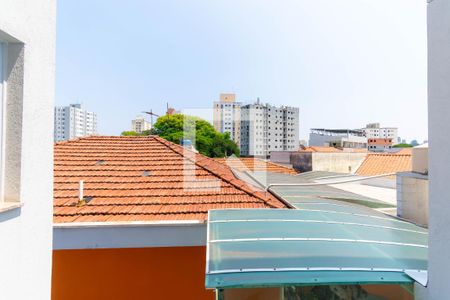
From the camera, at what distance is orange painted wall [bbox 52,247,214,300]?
471 cm

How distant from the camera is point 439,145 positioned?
2283 mm

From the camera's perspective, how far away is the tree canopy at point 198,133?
143 feet

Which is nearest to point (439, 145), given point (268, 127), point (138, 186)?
point (138, 186)

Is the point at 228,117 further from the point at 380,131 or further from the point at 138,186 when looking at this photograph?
the point at 380,131

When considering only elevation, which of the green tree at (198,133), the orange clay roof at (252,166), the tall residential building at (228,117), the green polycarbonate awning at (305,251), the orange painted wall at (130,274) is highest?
the tall residential building at (228,117)

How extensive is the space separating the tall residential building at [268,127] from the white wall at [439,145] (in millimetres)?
39438

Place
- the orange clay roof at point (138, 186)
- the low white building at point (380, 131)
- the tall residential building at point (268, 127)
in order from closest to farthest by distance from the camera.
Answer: the orange clay roof at point (138, 186), the tall residential building at point (268, 127), the low white building at point (380, 131)

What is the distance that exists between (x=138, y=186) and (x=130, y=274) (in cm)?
194

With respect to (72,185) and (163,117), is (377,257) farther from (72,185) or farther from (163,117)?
(163,117)

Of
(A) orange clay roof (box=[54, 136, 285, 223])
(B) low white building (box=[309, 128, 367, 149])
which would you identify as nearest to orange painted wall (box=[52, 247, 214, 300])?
(A) orange clay roof (box=[54, 136, 285, 223])

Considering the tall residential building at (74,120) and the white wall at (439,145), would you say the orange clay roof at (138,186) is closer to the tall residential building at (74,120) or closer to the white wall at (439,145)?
the white wall at (439,145)

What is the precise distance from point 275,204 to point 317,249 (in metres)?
2.38

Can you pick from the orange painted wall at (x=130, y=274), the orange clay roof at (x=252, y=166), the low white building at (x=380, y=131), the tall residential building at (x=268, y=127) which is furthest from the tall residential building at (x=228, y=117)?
the low white building at (x=380, y=131)

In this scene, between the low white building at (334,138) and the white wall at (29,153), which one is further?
the low white building at (334,138)
